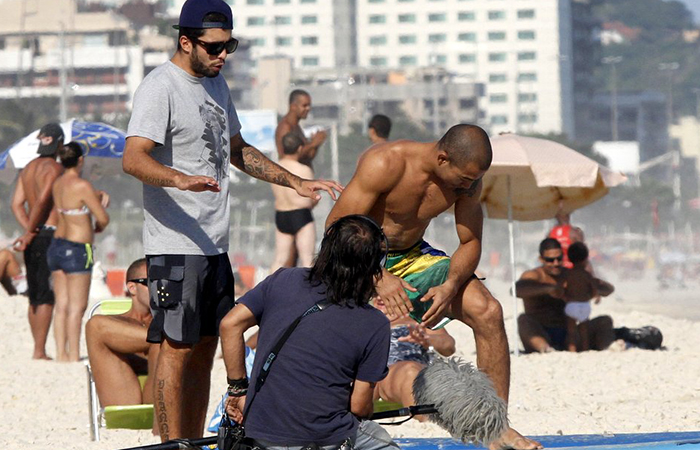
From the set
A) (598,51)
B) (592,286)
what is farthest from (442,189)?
(598,51)

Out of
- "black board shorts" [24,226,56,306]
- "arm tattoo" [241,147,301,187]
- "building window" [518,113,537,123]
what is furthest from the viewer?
"building window" [518,113,537,123]

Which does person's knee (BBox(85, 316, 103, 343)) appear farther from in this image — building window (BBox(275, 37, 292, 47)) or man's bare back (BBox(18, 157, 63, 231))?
building window (BBox(275, 37, 292, 47))

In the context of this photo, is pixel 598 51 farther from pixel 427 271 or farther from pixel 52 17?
pixel 427 271

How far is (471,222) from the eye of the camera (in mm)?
4973

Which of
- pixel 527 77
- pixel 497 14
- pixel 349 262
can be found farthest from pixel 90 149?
pixel 497 14

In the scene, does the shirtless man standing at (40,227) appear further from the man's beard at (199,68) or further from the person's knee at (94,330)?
the man's beard at (199,68)

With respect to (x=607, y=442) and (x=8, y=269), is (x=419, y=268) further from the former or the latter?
(x=8, y=269)

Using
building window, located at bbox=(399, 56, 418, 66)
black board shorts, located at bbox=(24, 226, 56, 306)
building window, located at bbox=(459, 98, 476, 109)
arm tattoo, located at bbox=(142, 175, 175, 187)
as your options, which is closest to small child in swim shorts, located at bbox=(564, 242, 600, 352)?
black board shorts, located at bbox=(24, 226, 56, 306)

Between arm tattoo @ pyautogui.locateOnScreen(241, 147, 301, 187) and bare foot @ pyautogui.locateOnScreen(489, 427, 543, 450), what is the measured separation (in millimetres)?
1253

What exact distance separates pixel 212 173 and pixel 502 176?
606 centimetres

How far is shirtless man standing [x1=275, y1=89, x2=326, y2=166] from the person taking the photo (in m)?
9.55

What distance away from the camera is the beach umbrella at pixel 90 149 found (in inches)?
440

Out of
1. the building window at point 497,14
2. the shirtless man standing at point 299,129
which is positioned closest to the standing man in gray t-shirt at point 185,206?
the shirtless man standing at point 299,129

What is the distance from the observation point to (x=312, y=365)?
3.44 meters
